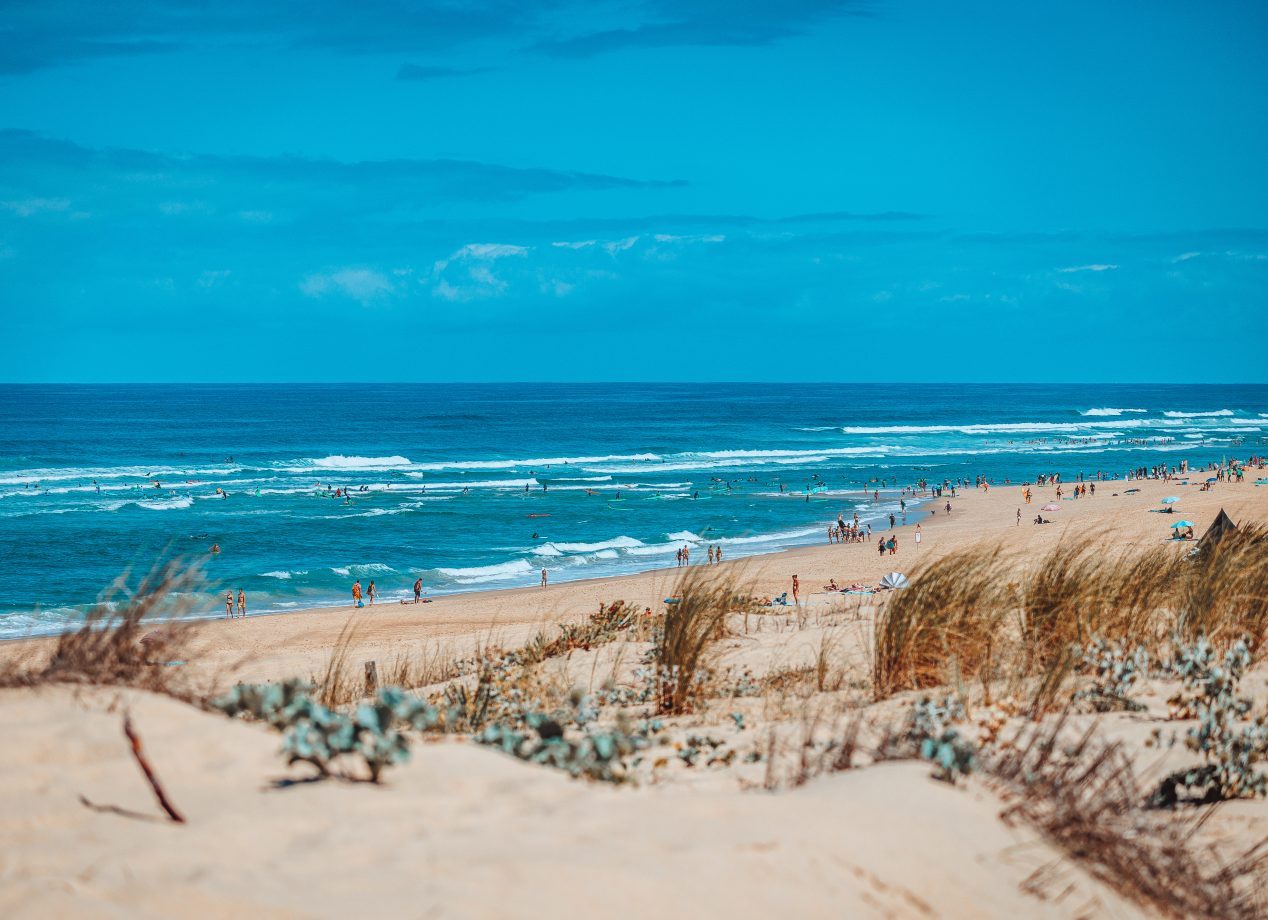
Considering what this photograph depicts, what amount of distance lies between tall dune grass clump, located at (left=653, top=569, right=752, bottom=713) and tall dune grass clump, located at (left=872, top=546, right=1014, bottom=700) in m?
1.05

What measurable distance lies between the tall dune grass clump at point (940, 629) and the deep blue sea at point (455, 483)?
4.28m

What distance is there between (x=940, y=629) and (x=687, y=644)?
1506mm

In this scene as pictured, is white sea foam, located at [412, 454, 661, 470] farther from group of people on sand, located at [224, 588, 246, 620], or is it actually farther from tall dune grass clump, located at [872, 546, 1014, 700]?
tall dune grass clump, located at [872, 546, 1014, 700]

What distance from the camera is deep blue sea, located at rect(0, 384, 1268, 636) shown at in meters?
31.1

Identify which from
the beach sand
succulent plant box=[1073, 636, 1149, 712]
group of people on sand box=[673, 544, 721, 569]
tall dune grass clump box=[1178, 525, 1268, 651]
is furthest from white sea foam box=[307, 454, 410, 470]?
the beach sand

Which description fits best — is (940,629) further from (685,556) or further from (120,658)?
(685,556)

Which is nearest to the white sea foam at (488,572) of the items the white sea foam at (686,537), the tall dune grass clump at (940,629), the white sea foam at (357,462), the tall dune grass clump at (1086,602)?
the white sea foam at (686,537)

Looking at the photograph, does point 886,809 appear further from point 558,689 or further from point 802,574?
point 802,574

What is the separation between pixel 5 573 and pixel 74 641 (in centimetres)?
2928

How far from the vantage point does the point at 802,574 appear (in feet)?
92.5

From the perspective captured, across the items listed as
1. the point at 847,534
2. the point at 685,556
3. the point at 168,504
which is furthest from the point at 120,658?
the point at 168,504

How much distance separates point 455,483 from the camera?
173ft

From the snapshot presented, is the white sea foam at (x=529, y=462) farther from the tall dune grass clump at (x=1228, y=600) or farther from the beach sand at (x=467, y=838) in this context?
the beach sand at (x=467, y=838)

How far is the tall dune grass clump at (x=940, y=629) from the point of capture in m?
5.79
